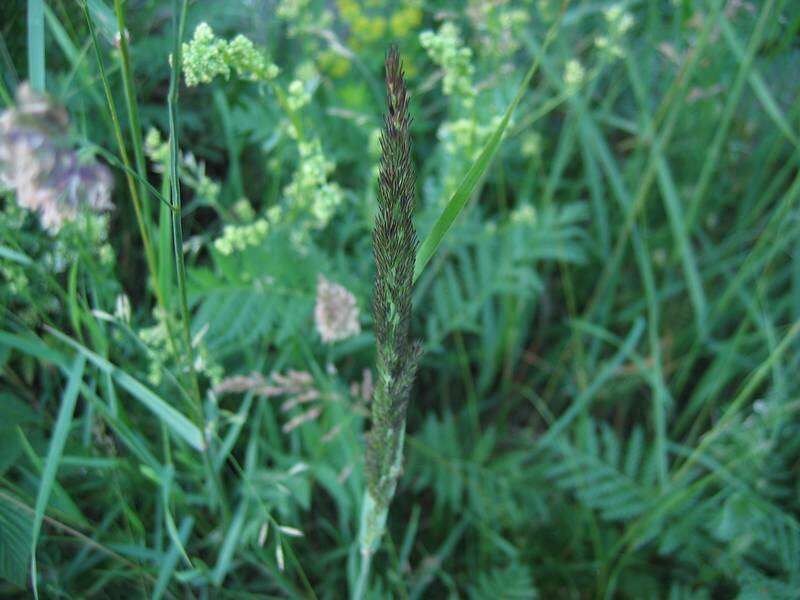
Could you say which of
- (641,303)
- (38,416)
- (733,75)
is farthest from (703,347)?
(38,416)

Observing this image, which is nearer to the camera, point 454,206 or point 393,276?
point 393,276

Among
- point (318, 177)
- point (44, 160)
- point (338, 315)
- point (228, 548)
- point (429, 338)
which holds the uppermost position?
point (44, 160)

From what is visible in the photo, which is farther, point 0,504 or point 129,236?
point 129,236

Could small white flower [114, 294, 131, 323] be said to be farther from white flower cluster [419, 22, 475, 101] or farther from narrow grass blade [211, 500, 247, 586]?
white flower cluster [419, 22, 475, 101]

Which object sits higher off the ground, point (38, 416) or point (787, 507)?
point (38, 416)

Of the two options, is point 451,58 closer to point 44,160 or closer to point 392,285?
point 392,285

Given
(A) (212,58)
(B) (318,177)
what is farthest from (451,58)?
(A) (212,58)

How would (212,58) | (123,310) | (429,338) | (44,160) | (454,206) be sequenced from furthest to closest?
1. (429,338)
2. (123,310)
3. (212,58)
4. (454,206)
5. (44,160)

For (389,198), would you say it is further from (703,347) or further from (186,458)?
(703,347)
